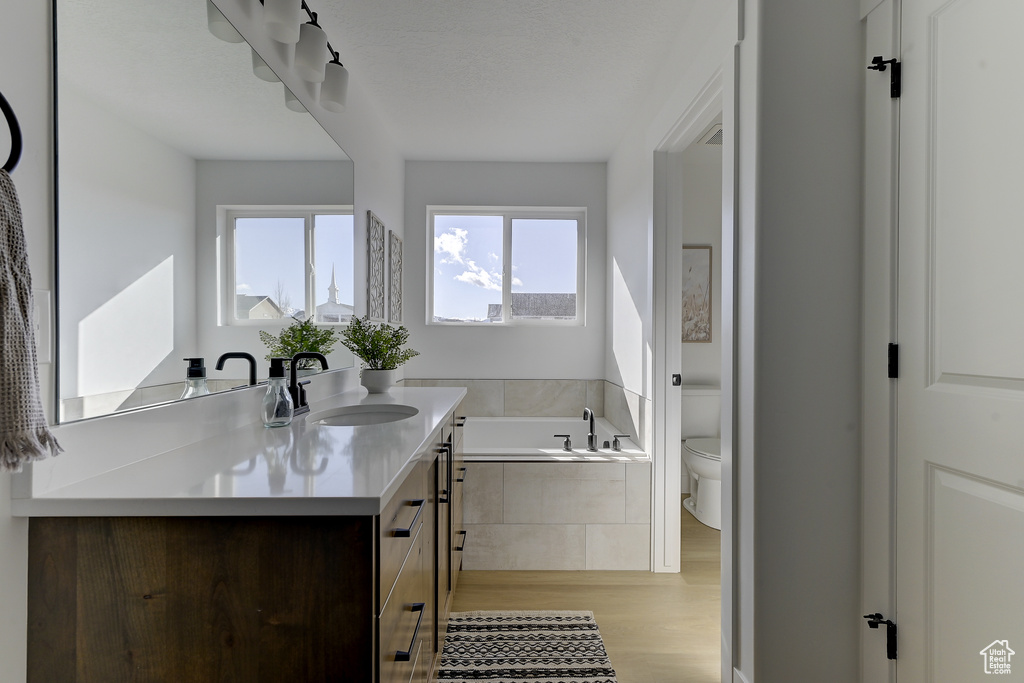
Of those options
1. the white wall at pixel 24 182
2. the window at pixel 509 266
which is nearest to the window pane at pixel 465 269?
the window at pixel 509 266

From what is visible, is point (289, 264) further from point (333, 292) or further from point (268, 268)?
point (333, 292)

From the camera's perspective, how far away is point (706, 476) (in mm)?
3279

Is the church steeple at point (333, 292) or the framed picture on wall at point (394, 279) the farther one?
the framed picture on wall at point (394, 279)

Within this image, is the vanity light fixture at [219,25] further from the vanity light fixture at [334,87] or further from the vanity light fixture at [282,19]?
the vanity light fixture at [334,87]

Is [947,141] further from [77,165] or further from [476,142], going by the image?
[476,142]

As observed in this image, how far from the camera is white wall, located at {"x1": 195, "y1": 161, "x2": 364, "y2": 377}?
1.44m

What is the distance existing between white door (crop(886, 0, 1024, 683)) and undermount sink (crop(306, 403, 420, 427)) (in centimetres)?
154

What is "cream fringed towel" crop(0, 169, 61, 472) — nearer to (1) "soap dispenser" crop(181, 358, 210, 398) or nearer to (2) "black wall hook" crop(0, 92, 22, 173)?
(2) "black wall hook" crop(0, 92, 22, 173)

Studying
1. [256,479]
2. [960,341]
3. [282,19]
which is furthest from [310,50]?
[960,341]

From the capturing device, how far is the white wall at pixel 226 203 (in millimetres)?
1443

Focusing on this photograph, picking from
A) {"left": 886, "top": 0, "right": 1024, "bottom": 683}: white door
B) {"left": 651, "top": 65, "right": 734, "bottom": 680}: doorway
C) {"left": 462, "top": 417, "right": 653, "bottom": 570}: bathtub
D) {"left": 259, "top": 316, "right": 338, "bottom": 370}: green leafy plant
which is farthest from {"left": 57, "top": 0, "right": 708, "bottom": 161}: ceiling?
{"left": 462, "top": 417, "right": 653, "bottom": 570}: bathtub

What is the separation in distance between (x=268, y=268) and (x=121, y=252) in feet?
2.10

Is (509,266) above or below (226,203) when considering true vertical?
above

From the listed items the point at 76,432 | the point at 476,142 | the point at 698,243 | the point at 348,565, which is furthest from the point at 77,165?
the point at 698,243
